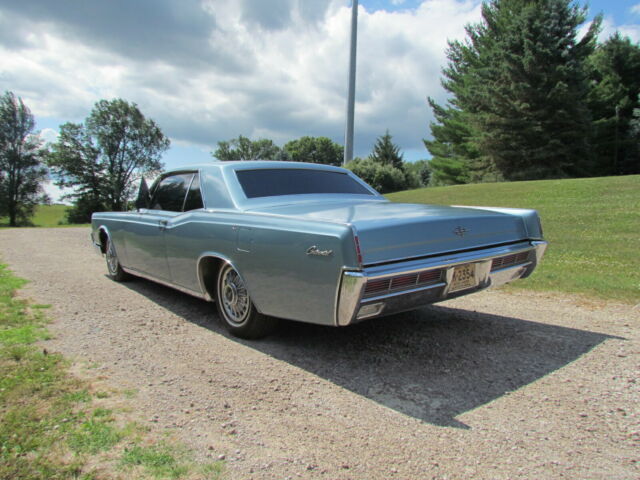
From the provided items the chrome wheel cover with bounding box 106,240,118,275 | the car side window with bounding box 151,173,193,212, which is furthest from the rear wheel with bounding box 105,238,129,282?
the car side window with bounding box 151,173,193,212

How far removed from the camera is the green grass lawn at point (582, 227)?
568 centimetres

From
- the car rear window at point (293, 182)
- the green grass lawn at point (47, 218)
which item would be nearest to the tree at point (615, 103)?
the car rear window at point (293, 182)

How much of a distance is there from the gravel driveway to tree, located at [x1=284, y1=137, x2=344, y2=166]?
8161cm

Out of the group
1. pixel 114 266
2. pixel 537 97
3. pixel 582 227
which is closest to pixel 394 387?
pixel 114 266

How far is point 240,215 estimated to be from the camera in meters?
3.54

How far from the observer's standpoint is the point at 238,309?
371cm

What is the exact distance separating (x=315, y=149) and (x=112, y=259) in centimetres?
8119

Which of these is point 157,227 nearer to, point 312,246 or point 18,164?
point 312,246

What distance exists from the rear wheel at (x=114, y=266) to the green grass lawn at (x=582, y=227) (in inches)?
204

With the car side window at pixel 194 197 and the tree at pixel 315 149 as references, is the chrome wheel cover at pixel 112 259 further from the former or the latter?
the tree at pixel 315 149

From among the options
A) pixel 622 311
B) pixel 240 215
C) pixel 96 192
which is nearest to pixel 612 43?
pixel 622 311

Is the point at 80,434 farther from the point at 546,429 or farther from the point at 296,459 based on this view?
the point at 546,429

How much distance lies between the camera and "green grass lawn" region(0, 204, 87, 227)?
4388cm

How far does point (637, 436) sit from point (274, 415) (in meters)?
1.83
